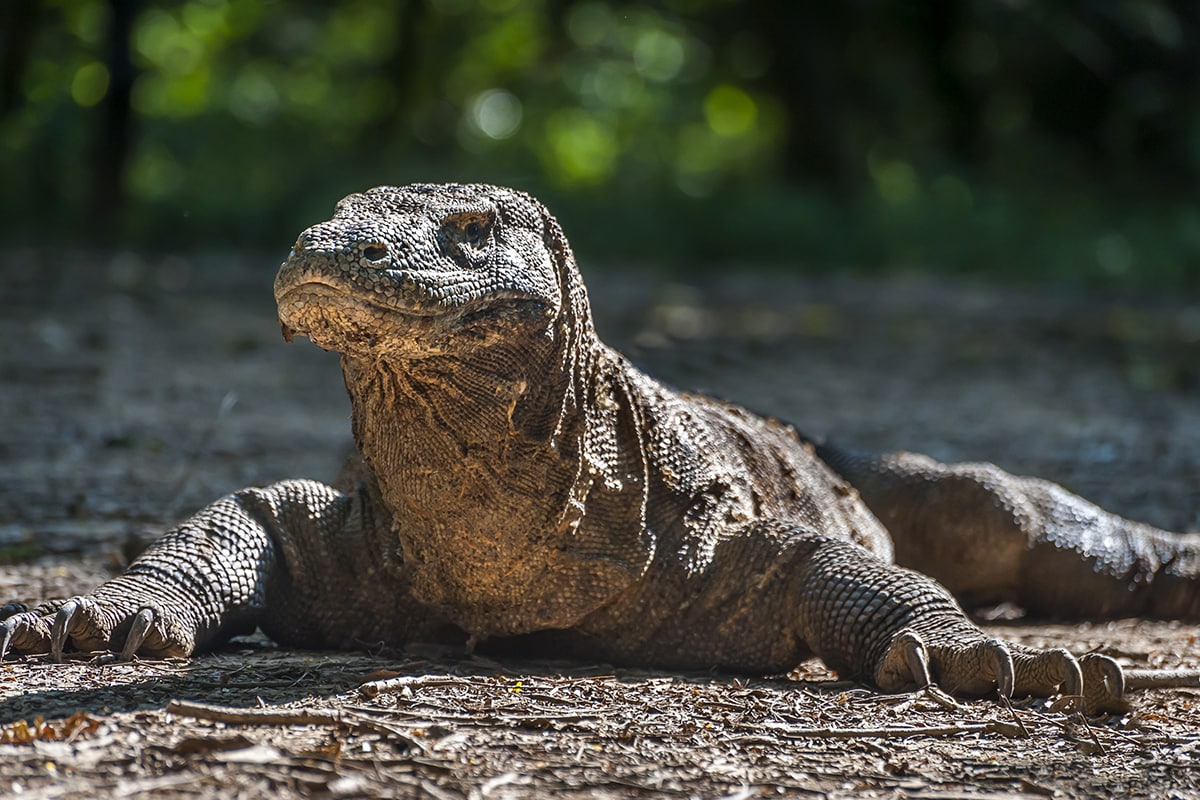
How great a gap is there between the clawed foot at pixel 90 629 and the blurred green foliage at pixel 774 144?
1161 cm

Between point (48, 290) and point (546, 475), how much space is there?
31.2 feet

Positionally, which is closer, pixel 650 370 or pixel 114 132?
pixel 650 370

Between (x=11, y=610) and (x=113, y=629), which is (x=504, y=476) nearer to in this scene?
(x=113, y=629)

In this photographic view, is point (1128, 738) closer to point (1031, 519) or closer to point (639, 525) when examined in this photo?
point (639, 525)

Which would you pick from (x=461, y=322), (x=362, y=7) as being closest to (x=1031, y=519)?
(x=461, y=322)

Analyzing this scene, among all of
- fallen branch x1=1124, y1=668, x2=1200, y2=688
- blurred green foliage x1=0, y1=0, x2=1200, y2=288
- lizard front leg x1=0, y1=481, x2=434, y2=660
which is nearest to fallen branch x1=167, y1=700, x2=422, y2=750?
lizard front leg x1=0, y1=481, x2=434, y2=660

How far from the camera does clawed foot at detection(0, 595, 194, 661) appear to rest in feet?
13.5

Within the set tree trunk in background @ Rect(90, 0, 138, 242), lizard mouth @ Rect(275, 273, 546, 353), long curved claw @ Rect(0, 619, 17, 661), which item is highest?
tree trunk in background @ Rect(90, 0, 138, 242)

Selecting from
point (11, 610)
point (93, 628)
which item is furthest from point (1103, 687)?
point (11, 610)

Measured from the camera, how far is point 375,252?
3.46 meters

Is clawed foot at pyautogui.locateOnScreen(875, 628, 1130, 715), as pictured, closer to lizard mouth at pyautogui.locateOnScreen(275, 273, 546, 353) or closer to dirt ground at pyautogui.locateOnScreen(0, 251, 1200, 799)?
dirt ground at pyautogui.locateOnScreen(0, 251, 1200, 799)

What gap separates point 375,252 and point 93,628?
1.44m

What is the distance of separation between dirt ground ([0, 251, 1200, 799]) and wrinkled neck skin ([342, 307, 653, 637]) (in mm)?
228

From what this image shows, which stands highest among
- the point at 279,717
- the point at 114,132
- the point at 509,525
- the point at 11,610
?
the point at 114,132
